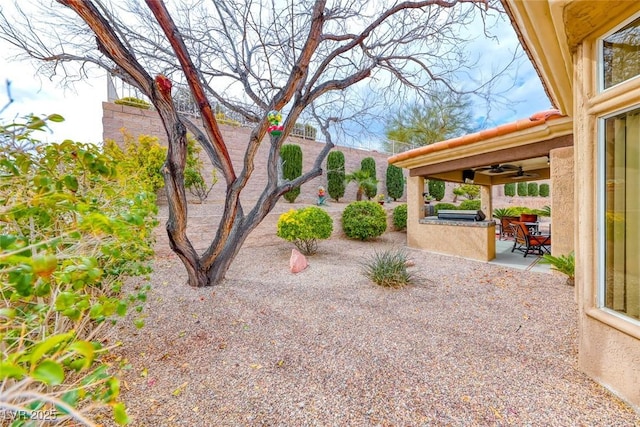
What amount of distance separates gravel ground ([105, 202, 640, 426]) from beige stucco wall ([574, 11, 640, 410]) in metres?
0.18

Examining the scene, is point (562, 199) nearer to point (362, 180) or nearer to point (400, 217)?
point (400, 217)

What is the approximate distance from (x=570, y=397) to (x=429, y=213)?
32.9 ft

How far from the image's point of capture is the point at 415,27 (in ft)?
14.8

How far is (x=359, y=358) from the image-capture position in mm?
2527

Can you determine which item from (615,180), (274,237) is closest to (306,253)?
(274,237)

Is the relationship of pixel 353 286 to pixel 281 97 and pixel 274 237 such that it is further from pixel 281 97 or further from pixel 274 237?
pixel 274 237

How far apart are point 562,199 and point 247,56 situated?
644cm

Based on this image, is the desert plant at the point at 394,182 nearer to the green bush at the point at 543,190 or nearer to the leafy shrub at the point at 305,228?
the leafy shrub at the point at 305,228

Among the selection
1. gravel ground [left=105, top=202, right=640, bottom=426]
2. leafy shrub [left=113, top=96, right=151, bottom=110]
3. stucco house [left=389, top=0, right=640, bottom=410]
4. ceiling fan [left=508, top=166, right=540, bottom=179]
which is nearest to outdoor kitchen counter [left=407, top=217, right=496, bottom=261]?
gravel ground [left=105, top=202, right=640, bottom=426]

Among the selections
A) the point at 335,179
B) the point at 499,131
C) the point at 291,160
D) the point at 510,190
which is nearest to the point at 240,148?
the point at 291,160

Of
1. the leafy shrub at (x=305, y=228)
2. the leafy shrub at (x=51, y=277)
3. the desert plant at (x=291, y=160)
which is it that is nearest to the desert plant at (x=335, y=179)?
the desert plant at (x=291, y=160)

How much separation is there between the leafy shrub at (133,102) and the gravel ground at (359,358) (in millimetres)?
7047

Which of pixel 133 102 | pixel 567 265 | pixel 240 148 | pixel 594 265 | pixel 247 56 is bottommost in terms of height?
pixel 567 265

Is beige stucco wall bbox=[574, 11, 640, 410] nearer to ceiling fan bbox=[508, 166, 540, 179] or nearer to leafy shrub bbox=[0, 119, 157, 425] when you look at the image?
leafy shrub bbox=[0, 119, 157, 425]
